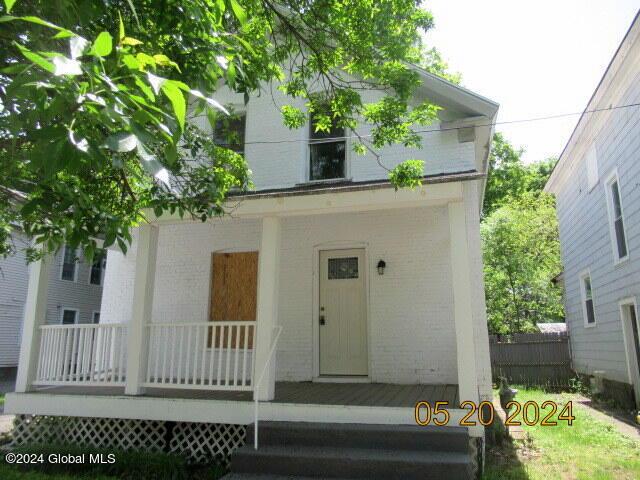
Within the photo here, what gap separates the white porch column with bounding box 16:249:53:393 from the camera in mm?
6797

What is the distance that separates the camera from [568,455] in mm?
6020

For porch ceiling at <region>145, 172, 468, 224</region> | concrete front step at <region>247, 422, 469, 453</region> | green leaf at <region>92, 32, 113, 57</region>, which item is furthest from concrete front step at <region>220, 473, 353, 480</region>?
green leaf at <region>92, 32, 113, 57</region>

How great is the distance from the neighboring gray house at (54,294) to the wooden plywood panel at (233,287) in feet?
25.8

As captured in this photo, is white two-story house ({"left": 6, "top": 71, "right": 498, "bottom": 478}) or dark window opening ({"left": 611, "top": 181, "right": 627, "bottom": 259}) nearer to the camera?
white two-story house ({"left": 6, "top": 71, "right": 498, "bottom": 478})

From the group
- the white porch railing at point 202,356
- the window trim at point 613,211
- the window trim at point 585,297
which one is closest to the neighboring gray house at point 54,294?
the white porch railing at point 202,356

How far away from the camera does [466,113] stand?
782 cm

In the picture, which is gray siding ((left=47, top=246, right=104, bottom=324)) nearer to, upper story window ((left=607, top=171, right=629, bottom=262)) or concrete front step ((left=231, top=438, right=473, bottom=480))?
concrete front step ((left=231, top=438, right=473, bottom=480))

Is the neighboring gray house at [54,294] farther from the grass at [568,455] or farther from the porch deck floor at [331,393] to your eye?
the grass at [568,455]

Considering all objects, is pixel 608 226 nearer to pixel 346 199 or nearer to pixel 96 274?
pixel 346 199

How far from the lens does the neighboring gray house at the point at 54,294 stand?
617 inches

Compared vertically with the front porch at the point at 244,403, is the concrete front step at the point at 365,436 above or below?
below

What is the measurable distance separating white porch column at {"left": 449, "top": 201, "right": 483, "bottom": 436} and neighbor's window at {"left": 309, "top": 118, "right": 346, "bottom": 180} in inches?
128

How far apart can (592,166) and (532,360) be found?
18.9 ft

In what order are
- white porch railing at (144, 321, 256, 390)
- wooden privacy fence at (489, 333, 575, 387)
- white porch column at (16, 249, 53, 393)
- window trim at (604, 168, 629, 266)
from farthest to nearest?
1. wooden privacy fence at (489, 333, 575, 387)
2. window trim at (604, 168, 629, 266)
3. white porch column at (16, 249, 53, 393)
4. white porch railing at (144, 321, 256, 390)
